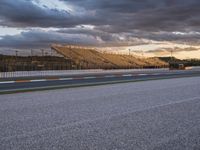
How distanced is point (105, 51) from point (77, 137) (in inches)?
3779

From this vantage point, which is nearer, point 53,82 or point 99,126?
point 99,126

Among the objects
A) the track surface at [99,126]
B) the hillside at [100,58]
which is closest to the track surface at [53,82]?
the track surface at [99,126]

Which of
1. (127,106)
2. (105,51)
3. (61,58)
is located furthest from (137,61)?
(127,106)

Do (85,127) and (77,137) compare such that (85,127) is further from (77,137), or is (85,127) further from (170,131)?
(170,131)

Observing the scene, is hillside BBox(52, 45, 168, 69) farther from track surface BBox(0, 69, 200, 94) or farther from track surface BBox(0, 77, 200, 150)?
track surface BBox(0, 77, 200, 150)

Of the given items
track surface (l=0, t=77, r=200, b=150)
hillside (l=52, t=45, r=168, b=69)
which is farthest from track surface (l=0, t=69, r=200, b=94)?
hillside (l=52, t=45, r=168, b=69)

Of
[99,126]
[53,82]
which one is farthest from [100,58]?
[99,126]

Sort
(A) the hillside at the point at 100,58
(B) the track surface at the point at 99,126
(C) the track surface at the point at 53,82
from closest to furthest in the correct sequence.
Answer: (B) the track surface at the point at 99,126, (C) the track surface at the point at 53,82, (A) the hillside at the point at 100,58

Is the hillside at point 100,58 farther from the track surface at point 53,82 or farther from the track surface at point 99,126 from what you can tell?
the track surface at point 99,126

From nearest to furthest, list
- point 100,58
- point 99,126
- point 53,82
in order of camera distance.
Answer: point 99,126, point 53,82, point 100,58

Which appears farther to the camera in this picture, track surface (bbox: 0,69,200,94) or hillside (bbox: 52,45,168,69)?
hillside (bbox: 52,45,168,69)

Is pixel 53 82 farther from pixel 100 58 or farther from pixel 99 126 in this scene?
pixel 100 58

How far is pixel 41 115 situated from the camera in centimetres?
1019

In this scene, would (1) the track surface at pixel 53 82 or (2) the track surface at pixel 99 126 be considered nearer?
(2) the track surface at pixel 99 126
